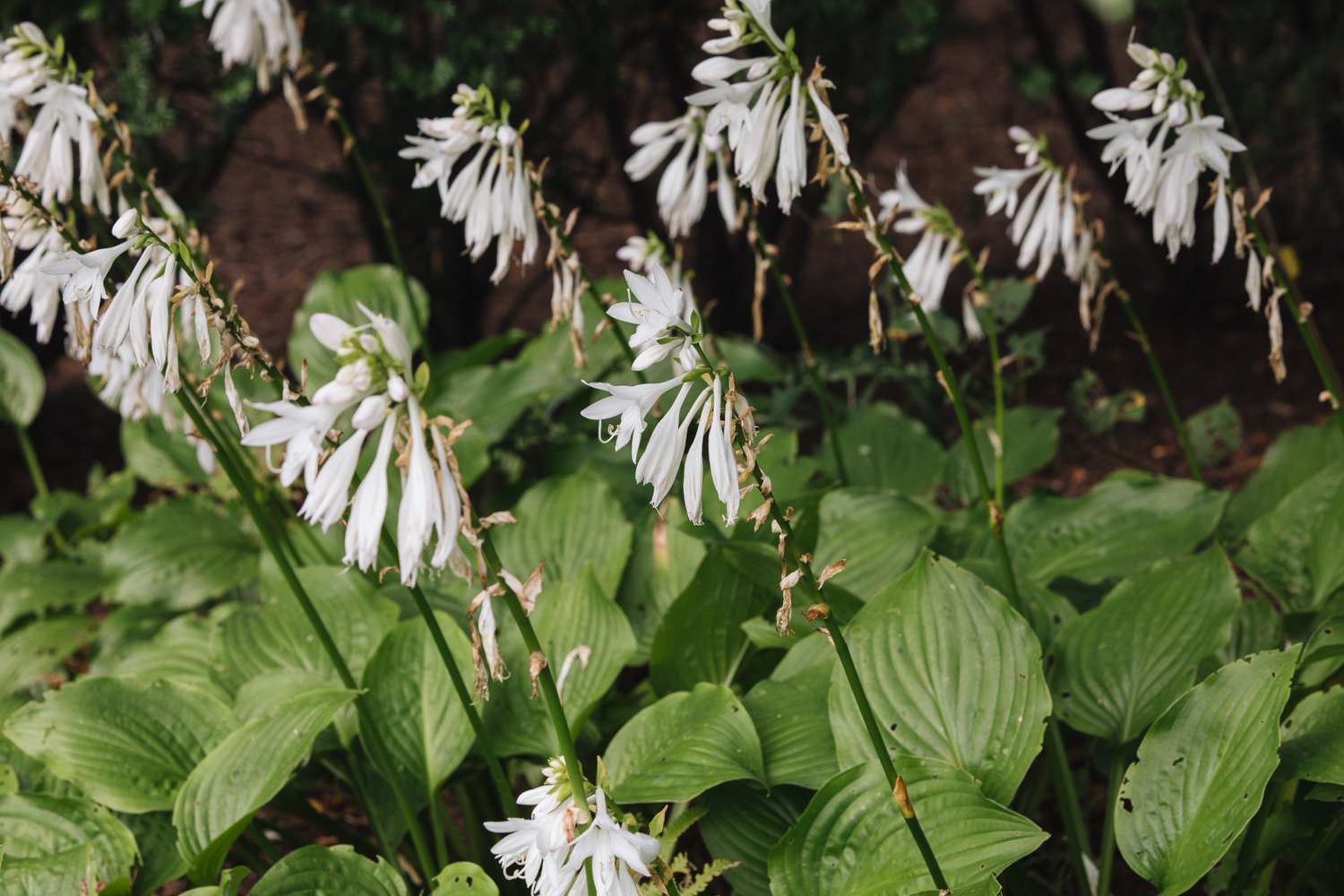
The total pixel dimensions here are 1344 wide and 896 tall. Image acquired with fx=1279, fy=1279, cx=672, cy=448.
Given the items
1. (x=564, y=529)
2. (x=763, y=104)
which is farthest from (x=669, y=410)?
(x=564, y=529)

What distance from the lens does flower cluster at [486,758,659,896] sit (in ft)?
5.51

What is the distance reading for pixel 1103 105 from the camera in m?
2.34

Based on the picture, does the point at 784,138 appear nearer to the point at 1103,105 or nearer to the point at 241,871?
the point at 1103,105

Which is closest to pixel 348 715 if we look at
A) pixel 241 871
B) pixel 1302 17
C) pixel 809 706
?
pixel 241 871

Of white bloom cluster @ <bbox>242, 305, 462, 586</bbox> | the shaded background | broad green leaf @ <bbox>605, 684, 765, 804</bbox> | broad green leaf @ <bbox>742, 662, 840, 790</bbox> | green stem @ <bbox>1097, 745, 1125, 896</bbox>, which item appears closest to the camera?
white bloom cluster @ <bbox>242, 305, 462, 586</bbox>

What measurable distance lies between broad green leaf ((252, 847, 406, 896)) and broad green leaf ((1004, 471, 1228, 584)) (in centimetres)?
165

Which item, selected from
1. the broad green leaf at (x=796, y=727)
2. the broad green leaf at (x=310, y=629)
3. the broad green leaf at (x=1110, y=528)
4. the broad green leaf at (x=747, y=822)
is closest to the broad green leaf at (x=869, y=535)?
the broad green leaf at (x=1110, y=528)

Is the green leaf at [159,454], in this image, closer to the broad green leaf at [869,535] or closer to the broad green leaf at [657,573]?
the broad green leaf at [657,573]

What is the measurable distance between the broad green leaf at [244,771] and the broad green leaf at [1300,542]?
2.07 m

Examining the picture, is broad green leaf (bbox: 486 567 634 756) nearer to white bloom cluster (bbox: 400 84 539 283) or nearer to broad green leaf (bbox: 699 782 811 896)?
broad green leaf (bbox: 699 782 811 896)

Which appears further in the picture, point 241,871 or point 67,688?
point 67,688

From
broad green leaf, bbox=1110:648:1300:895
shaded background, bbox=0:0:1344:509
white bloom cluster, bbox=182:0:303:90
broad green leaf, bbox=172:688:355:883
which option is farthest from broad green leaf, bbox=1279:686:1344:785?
white bloom cluster, bbox=182:0:303:90

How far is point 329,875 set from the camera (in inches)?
91.5

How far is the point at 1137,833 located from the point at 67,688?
2.22 m
